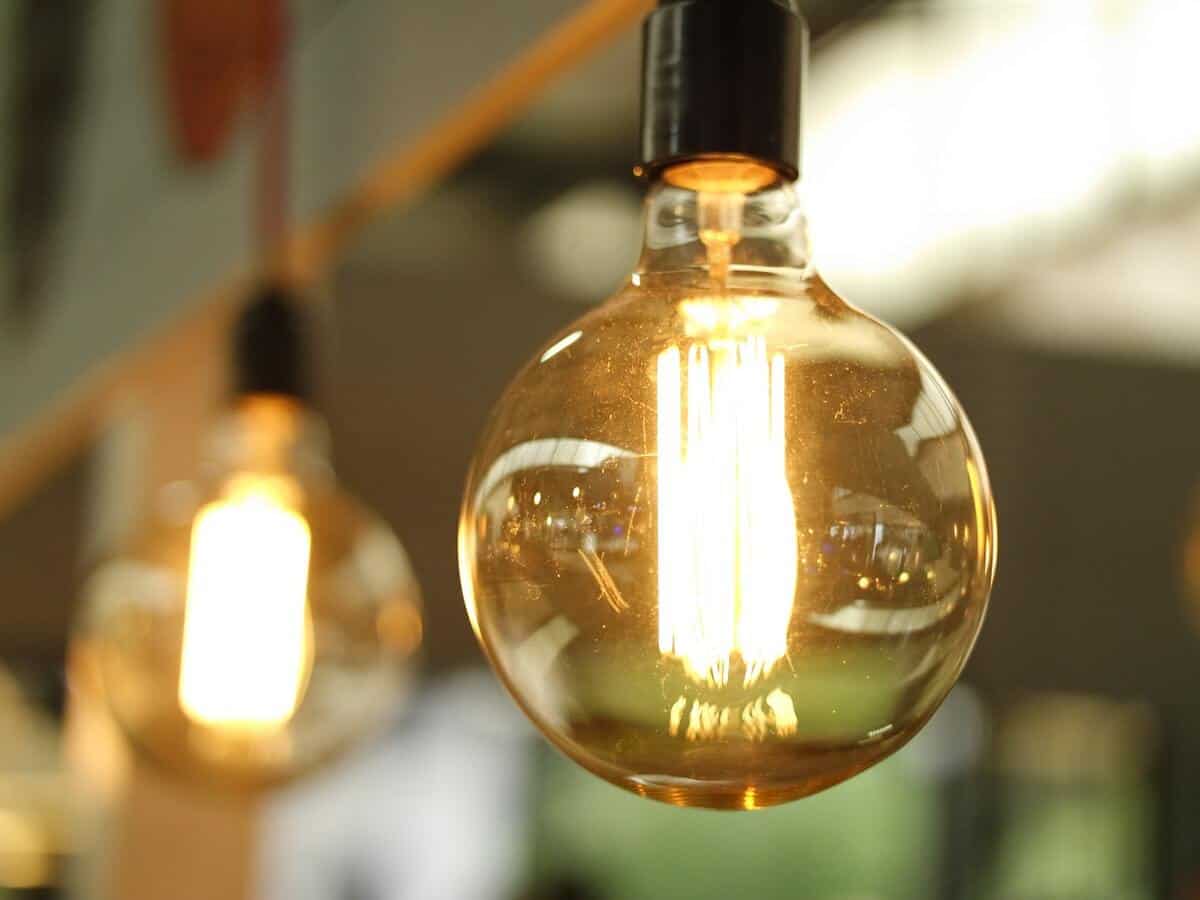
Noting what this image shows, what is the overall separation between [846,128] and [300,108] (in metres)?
1.52

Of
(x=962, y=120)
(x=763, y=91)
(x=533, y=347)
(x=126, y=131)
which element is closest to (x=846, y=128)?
(x=962, y=120)

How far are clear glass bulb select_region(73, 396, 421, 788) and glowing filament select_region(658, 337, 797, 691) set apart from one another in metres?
0.61

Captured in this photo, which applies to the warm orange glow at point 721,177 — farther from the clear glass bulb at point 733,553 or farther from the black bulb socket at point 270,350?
the black bulb socket at point 270,350

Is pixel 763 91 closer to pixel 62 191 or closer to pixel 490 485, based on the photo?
pixel 490 485

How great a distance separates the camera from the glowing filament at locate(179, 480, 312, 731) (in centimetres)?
94

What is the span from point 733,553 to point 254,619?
63cm

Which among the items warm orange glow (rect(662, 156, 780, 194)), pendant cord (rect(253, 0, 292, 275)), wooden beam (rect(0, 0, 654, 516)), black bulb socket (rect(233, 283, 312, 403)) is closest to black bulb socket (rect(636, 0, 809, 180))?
warm orange glow (rect(662, 156, 780, 194))

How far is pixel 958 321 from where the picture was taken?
11.7 ft

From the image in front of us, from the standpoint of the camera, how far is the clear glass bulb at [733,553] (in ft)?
1.22

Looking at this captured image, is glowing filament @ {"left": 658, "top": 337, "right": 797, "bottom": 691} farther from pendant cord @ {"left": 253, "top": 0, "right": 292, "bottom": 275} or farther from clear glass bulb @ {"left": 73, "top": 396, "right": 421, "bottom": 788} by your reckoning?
pendant cord @ {"left": 253, "top": 0, "right": 292, "bottom": 275}

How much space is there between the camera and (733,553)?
0.37 metres

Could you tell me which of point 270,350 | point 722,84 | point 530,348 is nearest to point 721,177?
point 722,84

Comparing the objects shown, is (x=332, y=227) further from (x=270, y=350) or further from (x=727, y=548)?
(x=727, y=548)

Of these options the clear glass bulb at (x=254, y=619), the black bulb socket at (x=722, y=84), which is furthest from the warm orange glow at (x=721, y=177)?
the clear glass bulb at (x=254, y=619)
